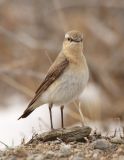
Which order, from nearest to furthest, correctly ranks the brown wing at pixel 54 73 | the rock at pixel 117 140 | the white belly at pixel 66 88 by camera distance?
the rock at pixel 117 140 < the white belly at pixel 66 88 < the brown wing at pixel 54 73

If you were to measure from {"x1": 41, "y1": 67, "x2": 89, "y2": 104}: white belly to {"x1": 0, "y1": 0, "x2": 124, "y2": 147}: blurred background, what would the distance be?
3.30m

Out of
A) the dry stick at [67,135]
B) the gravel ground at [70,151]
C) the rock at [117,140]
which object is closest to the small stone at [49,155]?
the gravel ground at [70,151]

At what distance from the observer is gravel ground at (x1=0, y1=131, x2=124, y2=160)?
706 cm

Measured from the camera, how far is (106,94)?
1442cm

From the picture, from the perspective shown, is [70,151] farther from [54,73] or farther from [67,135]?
[54,73]

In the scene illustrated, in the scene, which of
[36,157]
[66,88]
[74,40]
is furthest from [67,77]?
[36,157]

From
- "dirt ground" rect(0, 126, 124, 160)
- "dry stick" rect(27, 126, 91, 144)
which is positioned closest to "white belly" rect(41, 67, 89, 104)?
"dry stick" rect(27, 126, 91, 144)

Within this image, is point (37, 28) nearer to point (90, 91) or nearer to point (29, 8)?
point (29, 8)

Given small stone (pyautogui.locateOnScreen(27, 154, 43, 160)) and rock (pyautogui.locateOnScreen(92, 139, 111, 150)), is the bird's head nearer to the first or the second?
rock (pyautogui.locateOnScreen(92, 139, 111, 150))

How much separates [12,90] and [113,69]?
2284 mm

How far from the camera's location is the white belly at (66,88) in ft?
27.2

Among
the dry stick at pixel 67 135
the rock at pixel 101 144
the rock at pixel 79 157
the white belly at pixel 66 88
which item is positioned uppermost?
the white belly at pixel 66 88

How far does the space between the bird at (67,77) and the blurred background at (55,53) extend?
10.6 feet

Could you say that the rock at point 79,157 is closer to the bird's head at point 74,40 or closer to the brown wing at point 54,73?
the brown wing at point 54,73
